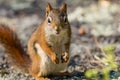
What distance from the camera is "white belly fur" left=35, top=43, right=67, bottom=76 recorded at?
5489mm

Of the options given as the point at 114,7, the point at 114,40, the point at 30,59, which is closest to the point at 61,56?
the point at 30,59

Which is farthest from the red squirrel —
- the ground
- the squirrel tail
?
the ground

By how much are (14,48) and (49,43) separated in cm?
52

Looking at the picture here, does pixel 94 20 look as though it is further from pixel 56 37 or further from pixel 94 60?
pixel 56 37

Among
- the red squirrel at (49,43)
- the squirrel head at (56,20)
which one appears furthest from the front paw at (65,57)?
the squirrel head at (56,20)

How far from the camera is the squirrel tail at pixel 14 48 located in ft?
18.8

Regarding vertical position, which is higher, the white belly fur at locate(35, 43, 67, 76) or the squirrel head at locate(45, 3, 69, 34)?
the squirrel head at locate(45, 3, 69, 34)

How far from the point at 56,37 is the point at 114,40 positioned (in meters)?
2.09

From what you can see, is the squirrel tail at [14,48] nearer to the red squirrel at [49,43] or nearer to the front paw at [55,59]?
the red squirrel at [49,43]

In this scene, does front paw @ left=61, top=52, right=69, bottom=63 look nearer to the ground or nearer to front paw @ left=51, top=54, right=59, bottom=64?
front paw @ left=51, top=54, right=59, bottom=64

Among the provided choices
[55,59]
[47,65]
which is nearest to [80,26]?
[47,65]

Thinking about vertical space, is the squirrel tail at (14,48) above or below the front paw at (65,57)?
above

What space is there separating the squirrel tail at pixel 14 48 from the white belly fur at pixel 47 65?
339mm

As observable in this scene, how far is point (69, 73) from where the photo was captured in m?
5.84
